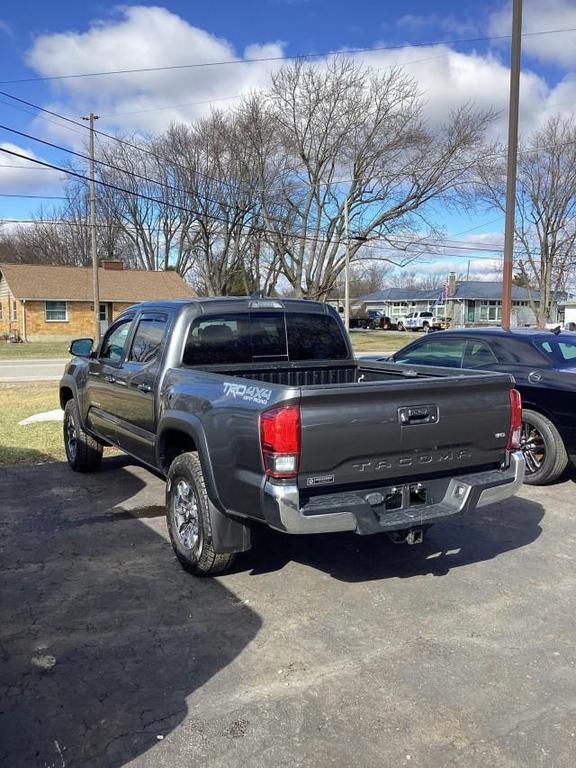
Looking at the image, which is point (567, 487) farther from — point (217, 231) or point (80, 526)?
point (217, 231)

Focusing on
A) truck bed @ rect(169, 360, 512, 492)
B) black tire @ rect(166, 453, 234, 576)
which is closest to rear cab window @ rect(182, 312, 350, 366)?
truck bed @ rect(169, 360, 512, 492)

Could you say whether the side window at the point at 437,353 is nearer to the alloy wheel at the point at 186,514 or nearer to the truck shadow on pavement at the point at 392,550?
the truck shadow on pavement at the point at 392,550

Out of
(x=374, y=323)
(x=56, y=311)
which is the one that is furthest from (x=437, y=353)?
(x=374, y=323)

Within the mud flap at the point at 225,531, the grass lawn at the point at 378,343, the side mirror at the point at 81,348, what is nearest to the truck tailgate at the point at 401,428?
the mud flap at the point at 225,531

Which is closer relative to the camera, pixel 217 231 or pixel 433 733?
pixel 433 733

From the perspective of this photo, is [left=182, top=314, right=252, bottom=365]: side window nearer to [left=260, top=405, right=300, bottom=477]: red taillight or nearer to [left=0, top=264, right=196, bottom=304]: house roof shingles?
[left=260, top=405, right=300, bottom=477]: red taillight

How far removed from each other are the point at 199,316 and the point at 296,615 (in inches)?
95.3

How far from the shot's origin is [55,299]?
121ft

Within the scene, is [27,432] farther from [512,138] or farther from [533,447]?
[512,138]

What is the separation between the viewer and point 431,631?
12.3 ft

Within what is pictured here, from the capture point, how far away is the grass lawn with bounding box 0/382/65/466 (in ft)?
26.4

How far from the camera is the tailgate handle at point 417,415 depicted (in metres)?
3.85

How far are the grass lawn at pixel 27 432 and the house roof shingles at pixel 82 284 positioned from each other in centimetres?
2198

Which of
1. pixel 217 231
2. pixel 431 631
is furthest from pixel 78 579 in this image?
pixel 217 231
